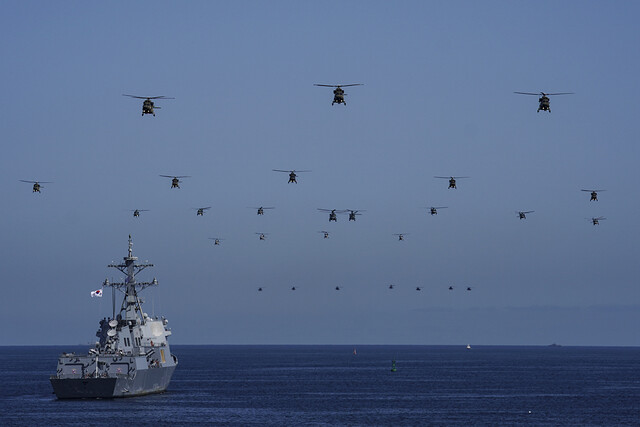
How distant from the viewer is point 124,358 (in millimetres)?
105938

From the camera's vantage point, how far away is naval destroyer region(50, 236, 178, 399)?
106250mm

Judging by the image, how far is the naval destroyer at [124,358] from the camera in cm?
10625

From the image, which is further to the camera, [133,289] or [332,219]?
[133,289]

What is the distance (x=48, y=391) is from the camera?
140 metres

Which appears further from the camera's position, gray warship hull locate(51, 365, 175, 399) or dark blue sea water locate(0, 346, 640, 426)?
gray warship hull locate(51, 365, 175, 399)

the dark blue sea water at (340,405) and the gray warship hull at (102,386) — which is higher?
the gray warship hull at (102,386)

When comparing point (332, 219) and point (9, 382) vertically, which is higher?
point (332, 219)

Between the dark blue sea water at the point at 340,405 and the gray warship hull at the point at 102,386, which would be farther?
the gray warship hull at the point at 102,386

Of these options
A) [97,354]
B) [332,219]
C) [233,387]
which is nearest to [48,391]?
[233,387]

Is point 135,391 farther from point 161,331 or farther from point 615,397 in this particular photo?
point 615,397

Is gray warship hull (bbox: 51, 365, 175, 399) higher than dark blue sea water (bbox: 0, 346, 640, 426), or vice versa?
gray warship hull (bbox: 51, 365, 175, 399)

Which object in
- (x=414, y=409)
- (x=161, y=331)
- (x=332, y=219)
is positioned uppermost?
(x=332, y=219)

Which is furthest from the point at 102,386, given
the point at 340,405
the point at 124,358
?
the point at 340,405

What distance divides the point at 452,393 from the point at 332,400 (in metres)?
24.0
